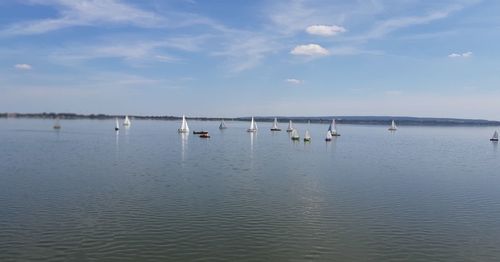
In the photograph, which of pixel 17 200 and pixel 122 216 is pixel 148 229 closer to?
pixel 122 216

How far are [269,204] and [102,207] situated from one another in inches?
455

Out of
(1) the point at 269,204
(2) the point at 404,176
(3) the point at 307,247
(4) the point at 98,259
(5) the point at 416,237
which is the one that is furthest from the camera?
(2) the point at 404,176

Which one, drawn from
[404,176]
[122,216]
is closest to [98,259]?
[122,216]

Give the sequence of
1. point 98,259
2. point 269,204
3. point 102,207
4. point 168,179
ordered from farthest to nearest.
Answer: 1. point 168,179
2. point 269,204
3. point 102,207
4. point 98,259

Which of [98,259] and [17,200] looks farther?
[17,200]

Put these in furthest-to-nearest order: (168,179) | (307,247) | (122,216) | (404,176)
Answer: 1. (404,176)
2. (168,179)
3. (122,216)
4. (307,247)

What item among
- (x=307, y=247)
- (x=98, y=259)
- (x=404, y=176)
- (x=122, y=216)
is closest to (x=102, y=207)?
(x=122, y=216)

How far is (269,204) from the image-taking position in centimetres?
3441

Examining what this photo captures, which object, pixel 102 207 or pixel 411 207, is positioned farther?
pixel 411 207

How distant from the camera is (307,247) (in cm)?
2406

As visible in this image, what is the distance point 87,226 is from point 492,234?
908 inches

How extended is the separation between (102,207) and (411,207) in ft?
71.8

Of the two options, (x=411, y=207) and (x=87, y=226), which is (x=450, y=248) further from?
(x=87, y=226)

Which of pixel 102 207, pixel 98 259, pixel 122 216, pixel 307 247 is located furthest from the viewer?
pixel 102 207
